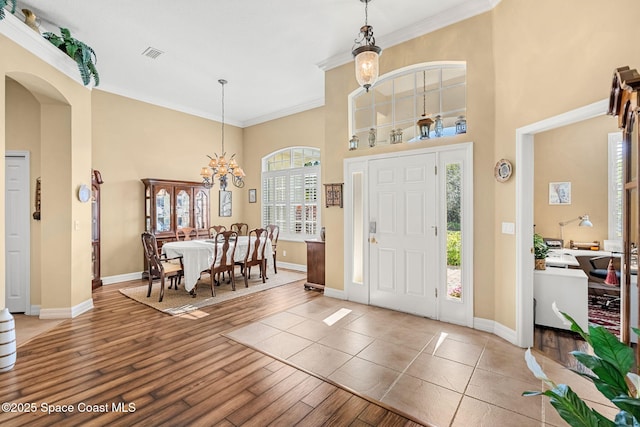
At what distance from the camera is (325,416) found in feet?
6.77

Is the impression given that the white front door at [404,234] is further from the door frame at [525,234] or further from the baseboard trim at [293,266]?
the baseboard trim at [293,266]

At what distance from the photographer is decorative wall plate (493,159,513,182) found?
124 inches

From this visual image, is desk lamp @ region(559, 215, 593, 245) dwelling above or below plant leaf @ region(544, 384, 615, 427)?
above

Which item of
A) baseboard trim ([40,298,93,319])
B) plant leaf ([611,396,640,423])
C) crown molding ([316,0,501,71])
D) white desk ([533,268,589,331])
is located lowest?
baseboard trim ([40,298,93,319])

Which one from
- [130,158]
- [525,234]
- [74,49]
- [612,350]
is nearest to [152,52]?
[74,49]

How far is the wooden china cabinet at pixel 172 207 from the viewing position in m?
6.01

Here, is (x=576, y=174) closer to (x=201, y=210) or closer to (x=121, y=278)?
(x=201, y=210)

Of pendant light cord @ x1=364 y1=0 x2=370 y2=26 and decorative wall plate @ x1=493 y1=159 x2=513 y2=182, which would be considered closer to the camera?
decorative wall plate @ x1=493 y1=159 x2=513 y2=182

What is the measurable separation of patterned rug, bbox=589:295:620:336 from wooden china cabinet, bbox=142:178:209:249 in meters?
6.76

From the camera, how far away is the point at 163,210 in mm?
6203

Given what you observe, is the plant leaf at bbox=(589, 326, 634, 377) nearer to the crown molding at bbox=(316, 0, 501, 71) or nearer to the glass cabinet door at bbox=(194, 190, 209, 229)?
the crown molding at bbox=(316, 0, 501, 71)

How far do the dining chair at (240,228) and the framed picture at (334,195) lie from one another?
3.35 m

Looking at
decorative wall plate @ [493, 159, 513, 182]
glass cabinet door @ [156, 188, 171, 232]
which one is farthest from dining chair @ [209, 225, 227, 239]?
decorative wall plate @ [493, 159, 513, 182]

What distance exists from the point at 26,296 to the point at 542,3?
6625 millimetres
